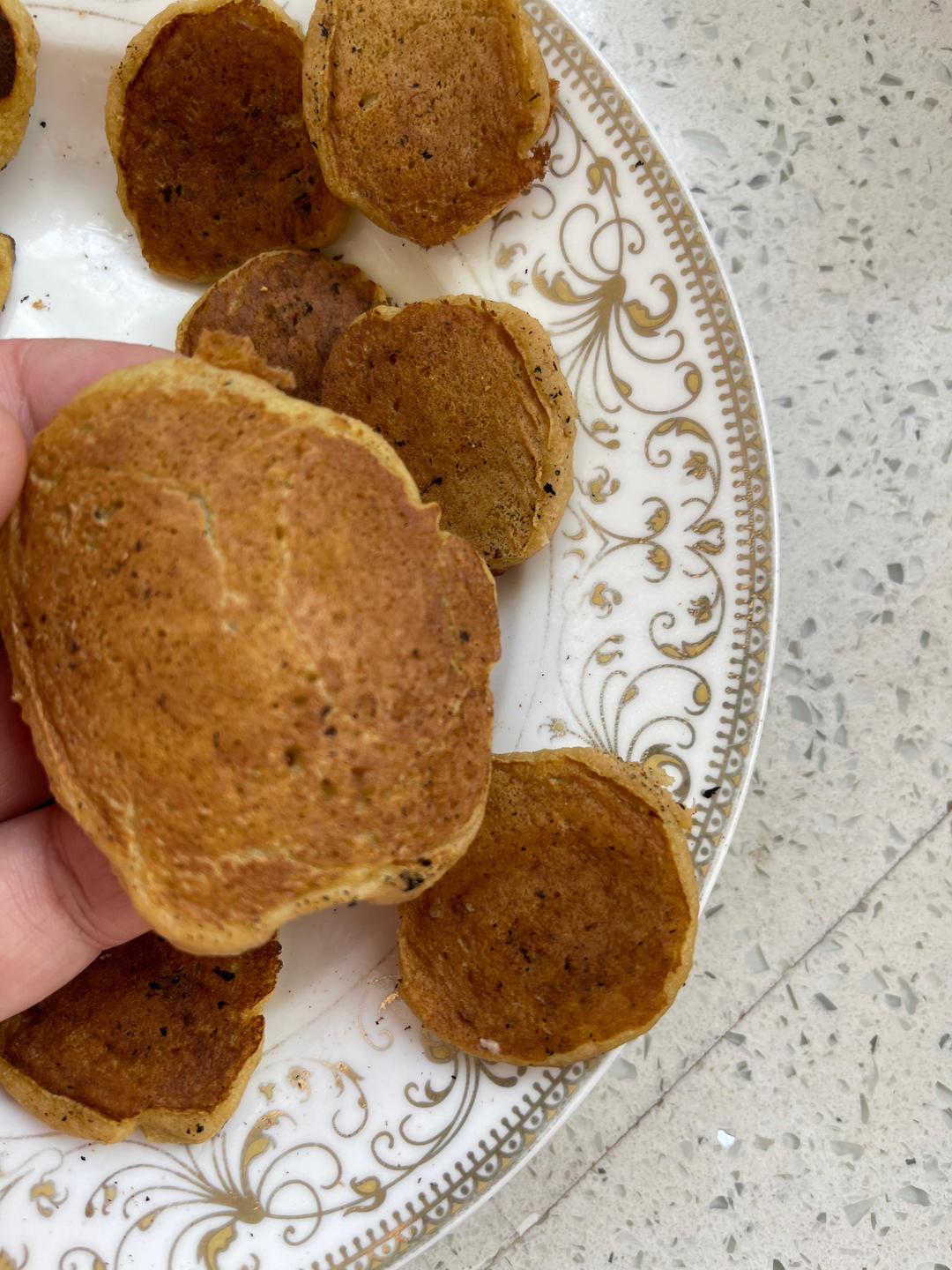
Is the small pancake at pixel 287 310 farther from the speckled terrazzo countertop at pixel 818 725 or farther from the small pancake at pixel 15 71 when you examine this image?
the speckled terrazzo countertop at pixel 818 725

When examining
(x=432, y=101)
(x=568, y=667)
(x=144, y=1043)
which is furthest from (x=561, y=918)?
(x=432, y=101)

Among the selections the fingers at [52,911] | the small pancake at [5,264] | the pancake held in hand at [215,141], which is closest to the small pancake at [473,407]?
the pancake held in hand at [215,141]

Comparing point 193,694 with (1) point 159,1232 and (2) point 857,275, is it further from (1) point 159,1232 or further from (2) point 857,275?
(2) point 857,275

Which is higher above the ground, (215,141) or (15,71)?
(15,71)

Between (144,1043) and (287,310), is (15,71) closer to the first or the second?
(287,310)

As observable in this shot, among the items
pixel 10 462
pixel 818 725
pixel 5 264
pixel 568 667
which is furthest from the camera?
pixel 818 725

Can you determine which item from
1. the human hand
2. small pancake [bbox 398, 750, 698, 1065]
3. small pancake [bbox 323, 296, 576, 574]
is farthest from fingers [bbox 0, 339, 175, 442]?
small pancake [bbox 398, 750, 698, 1065]
